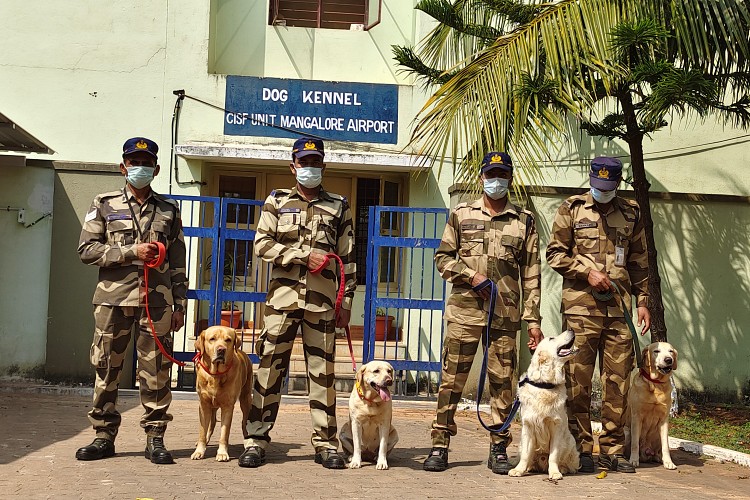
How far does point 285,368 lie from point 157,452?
106 centimetres

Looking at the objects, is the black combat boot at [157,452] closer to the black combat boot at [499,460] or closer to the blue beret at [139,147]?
the blue beret at [139,147]

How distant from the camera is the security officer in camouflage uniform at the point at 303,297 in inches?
267

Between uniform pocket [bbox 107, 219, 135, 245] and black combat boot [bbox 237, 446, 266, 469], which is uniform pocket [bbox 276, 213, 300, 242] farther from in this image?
black combat boot [bbox 237, 446, 266, 469]

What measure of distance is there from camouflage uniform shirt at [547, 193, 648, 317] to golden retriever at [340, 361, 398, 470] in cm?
154

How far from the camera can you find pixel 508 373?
22.4 feet

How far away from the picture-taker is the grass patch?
871 centimetres

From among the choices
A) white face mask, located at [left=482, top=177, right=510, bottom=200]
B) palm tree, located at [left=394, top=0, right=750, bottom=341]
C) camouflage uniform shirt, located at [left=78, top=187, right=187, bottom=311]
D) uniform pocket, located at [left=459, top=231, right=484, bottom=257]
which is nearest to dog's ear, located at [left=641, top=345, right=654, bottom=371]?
uniform pocket, located at [left=459, top=231, right=484, bottom=257]

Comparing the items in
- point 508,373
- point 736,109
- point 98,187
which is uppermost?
point 736,109

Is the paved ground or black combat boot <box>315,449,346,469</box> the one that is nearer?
the paved ground

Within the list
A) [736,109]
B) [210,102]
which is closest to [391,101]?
[210,102]

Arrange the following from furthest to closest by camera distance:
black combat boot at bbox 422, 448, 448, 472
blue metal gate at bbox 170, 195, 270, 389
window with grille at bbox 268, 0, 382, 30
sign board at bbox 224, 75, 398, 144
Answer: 1. window with grille at bbox 268, 0, 382, 30
2. sign board at bbox 224, 75, 398, 144
3. blue metal gate at bbox 170, 195, 270, 389
4. black combat boot at bbox 422, 448, 448, 472

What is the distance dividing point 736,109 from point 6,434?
773cm

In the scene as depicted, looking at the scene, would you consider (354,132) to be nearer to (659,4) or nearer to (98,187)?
(98,187)

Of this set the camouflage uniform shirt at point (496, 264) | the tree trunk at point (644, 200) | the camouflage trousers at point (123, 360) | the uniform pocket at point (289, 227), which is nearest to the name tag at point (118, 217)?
the camouflage trousers at point (123, 360)
